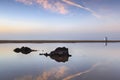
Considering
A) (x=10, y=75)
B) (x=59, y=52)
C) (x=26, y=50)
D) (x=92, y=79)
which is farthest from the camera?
(x=26, y=50)

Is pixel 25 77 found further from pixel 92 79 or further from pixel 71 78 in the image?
pixel 92 79

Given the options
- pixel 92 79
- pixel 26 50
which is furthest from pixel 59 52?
pixel 92 79

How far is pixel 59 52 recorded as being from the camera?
Answer: 48.5 metres

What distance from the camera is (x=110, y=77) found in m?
26.3

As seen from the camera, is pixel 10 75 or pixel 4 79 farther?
pixel 10 75

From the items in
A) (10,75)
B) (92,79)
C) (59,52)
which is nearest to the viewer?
(92,79)

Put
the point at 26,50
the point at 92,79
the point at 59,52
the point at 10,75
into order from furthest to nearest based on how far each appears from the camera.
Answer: the point at 26,50
the point at 59,52
the point at 10,75
the point at 92,79

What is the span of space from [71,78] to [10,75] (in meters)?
6.41

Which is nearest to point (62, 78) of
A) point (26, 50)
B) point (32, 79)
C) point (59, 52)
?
point (32, 79)

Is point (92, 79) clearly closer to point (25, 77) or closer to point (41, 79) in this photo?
point (41, 79)

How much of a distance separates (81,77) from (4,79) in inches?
280

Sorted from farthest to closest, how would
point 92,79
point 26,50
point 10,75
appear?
point 26,50 < point 10,75 < point 92,79

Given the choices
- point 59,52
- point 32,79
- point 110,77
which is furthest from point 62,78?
point 59,52

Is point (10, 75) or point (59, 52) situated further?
point (59, 52)
